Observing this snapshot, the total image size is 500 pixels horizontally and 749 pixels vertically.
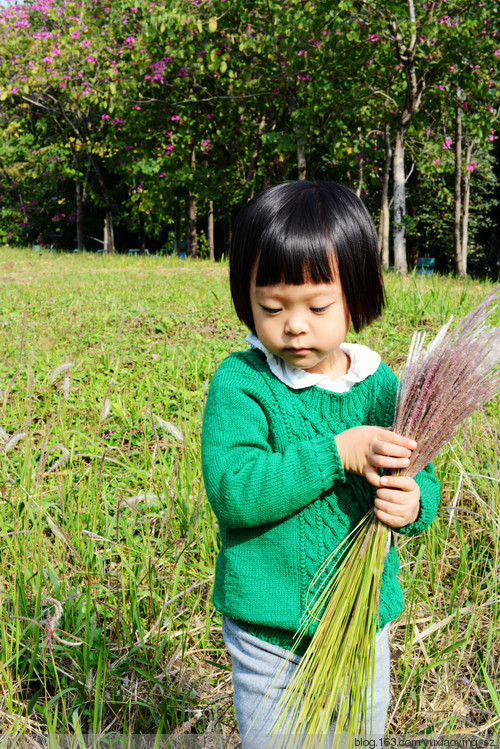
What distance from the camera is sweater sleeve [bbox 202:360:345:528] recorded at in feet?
3.35

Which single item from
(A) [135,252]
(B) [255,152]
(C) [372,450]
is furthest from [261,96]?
(A) [135,252]

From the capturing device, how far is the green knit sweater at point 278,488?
1.03m

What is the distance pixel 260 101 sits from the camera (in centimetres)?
1089

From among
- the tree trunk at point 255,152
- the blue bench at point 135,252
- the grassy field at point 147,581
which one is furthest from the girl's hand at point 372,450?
the tree trunk at point 255,152

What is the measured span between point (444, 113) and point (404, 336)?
842 centimetres

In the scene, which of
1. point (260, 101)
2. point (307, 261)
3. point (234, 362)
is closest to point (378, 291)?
point (307, 261)

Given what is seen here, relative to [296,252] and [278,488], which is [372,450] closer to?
[278,488]

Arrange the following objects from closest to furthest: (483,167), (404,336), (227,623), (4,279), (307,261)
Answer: (307,261) → (227,623) → (404,336) → (4,279) → (483,167)

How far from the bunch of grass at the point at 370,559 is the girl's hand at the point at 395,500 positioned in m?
0.03

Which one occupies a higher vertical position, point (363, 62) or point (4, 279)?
point (363, 62)

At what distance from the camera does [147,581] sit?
1.92 m

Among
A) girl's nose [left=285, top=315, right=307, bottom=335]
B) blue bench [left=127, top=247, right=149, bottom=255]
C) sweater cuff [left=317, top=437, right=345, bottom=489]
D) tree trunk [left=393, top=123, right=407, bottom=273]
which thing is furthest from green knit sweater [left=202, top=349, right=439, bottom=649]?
blue bench [left=127, top=247, right=149, bottom=255]

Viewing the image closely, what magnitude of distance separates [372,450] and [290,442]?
0.60 feet

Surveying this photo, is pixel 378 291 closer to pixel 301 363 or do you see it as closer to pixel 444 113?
Result: pixel 301 363
